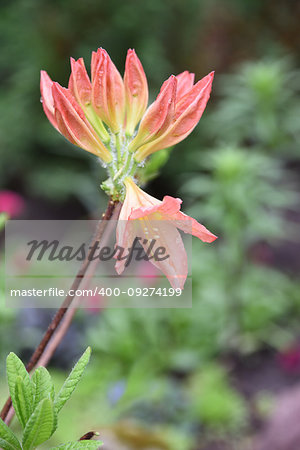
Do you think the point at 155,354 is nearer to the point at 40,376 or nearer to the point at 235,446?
the point at 235,446

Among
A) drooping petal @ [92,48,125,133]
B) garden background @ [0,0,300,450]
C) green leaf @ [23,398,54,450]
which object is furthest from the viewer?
garden background @ [0,0,300,450]

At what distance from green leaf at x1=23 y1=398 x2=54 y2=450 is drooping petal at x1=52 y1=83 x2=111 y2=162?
0.21 metres


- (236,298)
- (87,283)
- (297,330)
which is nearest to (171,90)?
(87,283)

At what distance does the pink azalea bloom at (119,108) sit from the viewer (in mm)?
428

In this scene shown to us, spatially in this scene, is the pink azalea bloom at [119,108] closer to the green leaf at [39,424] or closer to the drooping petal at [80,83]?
the drooping petal at [80,83]

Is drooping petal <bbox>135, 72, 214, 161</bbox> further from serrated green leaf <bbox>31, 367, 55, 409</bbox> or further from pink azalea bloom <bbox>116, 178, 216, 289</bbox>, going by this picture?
serrated green leaf <bbox>31, 367, 55, 409</bbox>

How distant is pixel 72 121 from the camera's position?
1.42ft

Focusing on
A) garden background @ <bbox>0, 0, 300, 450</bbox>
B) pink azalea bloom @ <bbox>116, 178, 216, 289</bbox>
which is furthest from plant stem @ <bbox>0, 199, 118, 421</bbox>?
garden background @ <bbox>0, 0, 300, 450</bbox>

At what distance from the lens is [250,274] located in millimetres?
2311

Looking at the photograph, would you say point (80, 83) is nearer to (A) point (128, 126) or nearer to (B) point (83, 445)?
(A) point (128, 126)

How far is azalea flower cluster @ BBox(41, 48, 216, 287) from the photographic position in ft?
1.39

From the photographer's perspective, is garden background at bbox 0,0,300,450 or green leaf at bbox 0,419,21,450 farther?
garden background at bbox 0,0,300,450

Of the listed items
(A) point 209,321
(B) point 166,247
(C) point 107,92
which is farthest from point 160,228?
(A) point 209,321

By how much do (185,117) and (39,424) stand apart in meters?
0.26
